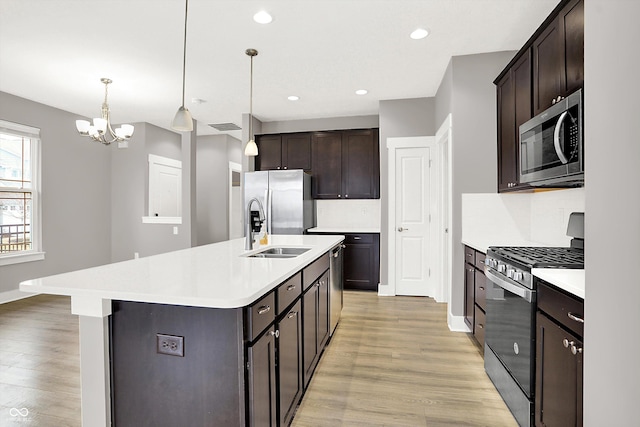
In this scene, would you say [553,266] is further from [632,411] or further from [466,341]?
[466,341]

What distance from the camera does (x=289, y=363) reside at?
1.83m

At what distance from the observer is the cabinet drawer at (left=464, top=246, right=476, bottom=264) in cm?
303

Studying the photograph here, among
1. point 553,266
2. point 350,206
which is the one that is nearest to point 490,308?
point 553,266

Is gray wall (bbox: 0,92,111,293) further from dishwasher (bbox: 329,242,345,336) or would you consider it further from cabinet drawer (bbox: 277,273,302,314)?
cabinet drawer (bbox: 277,273,302,314)

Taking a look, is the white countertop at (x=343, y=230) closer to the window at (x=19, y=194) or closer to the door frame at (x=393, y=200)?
the door frame at (x=393, y=200)

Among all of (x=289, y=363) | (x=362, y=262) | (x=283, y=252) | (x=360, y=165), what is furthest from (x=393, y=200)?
(x=289, y=363)

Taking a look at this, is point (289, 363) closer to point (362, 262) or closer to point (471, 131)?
point (471, 131)

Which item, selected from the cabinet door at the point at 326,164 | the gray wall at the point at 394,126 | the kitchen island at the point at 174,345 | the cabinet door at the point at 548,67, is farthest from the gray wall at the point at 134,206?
the cabinet door at the point at 548,67

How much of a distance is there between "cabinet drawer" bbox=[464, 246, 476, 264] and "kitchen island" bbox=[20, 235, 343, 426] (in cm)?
204

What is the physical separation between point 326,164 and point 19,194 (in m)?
4.24

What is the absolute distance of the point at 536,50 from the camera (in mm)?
2486

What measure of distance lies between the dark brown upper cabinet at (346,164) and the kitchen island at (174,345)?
3.92 metres

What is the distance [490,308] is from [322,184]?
358cm

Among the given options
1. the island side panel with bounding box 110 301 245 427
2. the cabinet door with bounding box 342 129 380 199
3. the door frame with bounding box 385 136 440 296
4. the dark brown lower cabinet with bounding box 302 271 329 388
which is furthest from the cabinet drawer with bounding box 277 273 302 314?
the cabinet door with bounding box 342 129 380 199
